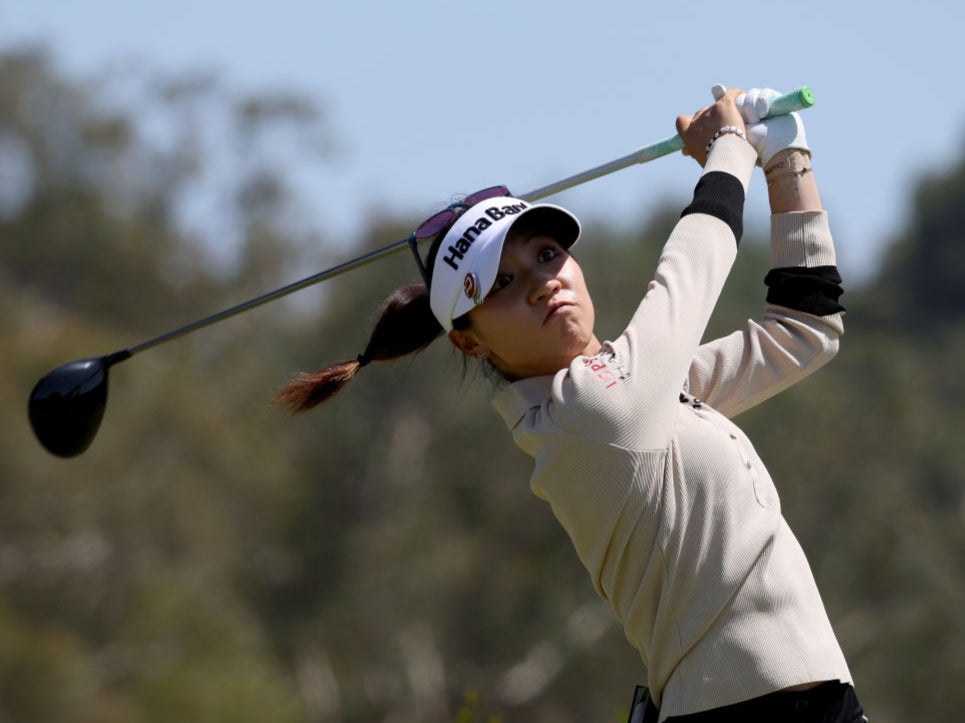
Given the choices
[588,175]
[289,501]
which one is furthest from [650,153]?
[289,501]

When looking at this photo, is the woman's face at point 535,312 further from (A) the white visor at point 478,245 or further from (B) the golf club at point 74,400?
(B) the golf club at point 74,400

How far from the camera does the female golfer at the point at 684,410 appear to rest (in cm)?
352

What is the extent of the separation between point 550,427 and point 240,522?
1171 inches

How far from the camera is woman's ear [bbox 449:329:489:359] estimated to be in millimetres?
4039

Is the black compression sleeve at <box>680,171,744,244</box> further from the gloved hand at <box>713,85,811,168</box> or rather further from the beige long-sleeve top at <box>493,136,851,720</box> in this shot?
the gloved hand at <box>713,85,811,168</box>

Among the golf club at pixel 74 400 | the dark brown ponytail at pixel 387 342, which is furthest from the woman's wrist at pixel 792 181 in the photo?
the golf club at pixel 74 400

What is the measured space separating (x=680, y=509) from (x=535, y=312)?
1.89 ft

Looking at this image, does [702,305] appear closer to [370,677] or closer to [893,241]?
[370,677]

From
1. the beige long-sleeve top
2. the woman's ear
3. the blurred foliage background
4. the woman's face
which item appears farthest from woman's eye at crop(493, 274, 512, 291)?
the blurred foliage background

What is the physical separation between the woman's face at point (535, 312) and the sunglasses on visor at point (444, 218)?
0.24m

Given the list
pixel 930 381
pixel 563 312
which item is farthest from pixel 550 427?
pixel 930 381

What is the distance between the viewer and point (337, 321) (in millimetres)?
33781

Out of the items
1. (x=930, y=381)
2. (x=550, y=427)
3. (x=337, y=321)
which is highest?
(x=550, y=427)

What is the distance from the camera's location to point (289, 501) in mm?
33156
